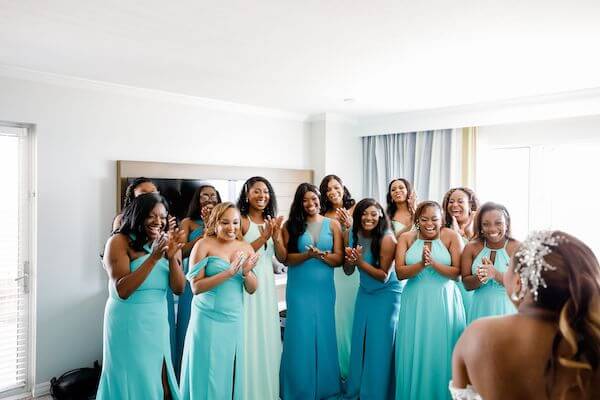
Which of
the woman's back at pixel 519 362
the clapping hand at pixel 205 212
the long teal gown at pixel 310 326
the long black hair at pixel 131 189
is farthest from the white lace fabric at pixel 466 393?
the long black hair at pixel 131 189

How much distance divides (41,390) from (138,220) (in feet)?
7.63

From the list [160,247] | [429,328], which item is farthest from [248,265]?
[429,328]

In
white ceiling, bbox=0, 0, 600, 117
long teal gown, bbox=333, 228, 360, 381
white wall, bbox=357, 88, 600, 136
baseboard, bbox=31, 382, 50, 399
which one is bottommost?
baseboard, bbox=31, 382, 50, 399

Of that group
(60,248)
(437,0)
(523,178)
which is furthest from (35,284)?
(523,178)

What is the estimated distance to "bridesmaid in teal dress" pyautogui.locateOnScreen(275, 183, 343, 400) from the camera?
11.5ft

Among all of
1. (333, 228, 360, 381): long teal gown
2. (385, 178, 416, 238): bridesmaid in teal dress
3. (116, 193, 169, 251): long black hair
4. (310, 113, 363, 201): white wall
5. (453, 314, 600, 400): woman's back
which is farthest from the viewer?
(310, 113, 363, 201): white wall

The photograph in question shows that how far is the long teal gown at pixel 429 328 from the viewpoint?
3143 mm

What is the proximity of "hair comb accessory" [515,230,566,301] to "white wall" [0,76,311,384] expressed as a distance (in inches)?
144

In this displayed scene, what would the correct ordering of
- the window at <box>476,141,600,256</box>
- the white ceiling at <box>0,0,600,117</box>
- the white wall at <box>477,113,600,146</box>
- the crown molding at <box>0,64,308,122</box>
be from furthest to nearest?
the window at <box>476,141,600,256</box> → the white wall at <box>477,113,600,146</box> → the crown molding at <box>0,64,308,122</box> → the white ceiling at <box>0,0,600,117</box>

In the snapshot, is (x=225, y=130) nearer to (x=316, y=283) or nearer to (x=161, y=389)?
(x=316, y=283)

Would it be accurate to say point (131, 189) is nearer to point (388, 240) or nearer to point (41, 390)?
point (41, 390)

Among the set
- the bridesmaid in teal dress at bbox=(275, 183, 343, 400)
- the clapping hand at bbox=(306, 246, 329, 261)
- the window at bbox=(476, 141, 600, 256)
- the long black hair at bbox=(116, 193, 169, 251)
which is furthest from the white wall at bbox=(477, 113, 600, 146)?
the long black hair at bbox=(116, 193, 169, 251)

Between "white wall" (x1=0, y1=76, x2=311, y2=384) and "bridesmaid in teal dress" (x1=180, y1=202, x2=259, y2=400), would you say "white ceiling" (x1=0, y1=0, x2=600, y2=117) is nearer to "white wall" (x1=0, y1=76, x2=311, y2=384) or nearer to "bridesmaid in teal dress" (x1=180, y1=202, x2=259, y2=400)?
"white wall" (x1=0, y1=76, x2=311, y2=384)

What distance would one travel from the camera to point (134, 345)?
2619 millimetres
